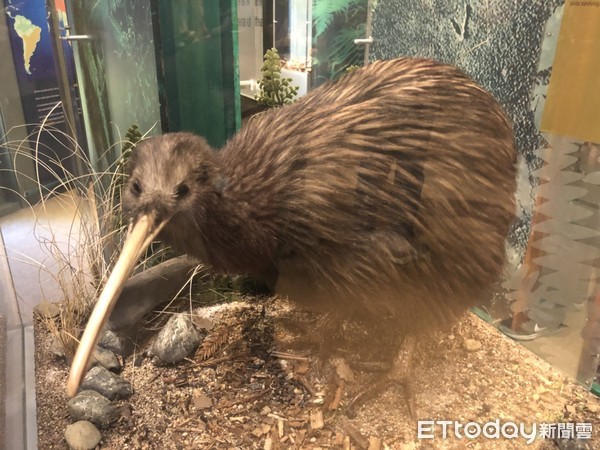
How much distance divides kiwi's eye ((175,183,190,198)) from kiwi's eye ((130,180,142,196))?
8 cm

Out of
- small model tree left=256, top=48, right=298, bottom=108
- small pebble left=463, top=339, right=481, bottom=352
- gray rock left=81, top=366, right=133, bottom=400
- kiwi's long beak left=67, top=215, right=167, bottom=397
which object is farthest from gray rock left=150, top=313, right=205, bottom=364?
small pebble left=463, top=339, right=481, bottom=352

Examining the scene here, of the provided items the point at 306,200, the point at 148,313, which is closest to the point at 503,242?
the point at 306,200

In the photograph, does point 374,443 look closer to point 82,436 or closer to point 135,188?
point 82,436

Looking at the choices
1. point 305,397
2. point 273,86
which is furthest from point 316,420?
point 273,86

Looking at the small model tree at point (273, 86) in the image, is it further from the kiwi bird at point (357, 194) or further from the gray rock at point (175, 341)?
the gray rock at point (175, 341)

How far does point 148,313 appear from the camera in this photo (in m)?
1.80

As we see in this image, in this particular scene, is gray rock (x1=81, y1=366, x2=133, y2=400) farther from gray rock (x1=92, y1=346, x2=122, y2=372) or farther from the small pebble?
the small pebble

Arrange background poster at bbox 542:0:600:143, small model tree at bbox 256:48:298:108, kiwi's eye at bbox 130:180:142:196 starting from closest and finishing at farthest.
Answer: background poster at bbox 542:0:600:143, kiwi's eye at bbox 130:180:142:196, small model tree at bbox 256:48:298:108

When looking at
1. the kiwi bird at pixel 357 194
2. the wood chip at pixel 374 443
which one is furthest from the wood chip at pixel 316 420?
the kiwi bird at pixel 357 194

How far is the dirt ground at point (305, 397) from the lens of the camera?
1.40 metres

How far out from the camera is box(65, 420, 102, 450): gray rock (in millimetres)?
1349

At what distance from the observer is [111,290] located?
42.5 inches

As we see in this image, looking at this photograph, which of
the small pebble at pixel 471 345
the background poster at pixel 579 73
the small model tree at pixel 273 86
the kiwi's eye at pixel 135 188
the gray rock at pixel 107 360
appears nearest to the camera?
the background poster at pixel 579 73

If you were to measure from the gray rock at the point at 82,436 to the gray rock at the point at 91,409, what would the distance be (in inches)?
0.8
